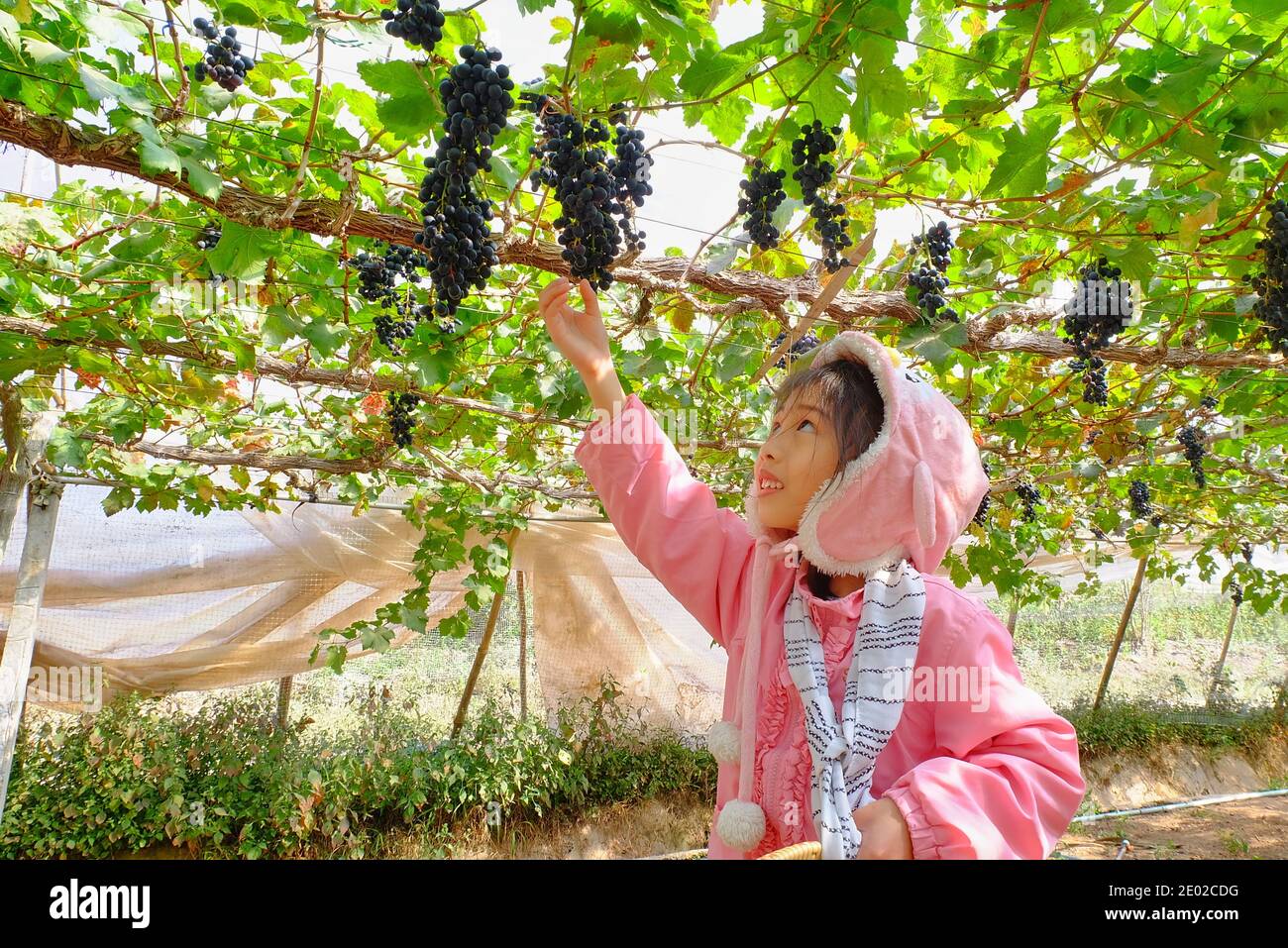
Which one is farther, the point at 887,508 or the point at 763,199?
the point at 763,199

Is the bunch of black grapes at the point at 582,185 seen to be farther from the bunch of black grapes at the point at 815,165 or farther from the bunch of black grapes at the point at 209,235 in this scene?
the bunch of black grapes at the point at 209,235

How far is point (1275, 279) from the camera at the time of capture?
2.28 meters

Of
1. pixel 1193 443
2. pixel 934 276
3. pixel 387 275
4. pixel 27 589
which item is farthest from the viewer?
pixel 1193 443

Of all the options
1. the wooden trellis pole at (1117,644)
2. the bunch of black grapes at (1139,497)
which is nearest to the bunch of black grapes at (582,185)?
the bunch of black grapes at (1139,497)

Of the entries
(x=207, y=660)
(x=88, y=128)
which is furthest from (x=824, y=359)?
(x=207, y=660)

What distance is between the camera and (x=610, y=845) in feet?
21.8

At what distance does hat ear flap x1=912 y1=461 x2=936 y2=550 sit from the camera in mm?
1232

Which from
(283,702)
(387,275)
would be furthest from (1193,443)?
(283,702)

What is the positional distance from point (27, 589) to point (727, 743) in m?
4.90

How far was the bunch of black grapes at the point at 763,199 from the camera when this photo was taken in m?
1.92

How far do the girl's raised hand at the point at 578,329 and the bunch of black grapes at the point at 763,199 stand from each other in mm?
579

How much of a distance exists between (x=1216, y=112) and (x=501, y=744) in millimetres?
6484

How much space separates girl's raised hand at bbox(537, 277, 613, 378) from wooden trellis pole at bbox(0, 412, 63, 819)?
4.18m

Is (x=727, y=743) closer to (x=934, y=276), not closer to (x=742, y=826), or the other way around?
(x=742, y=826)
